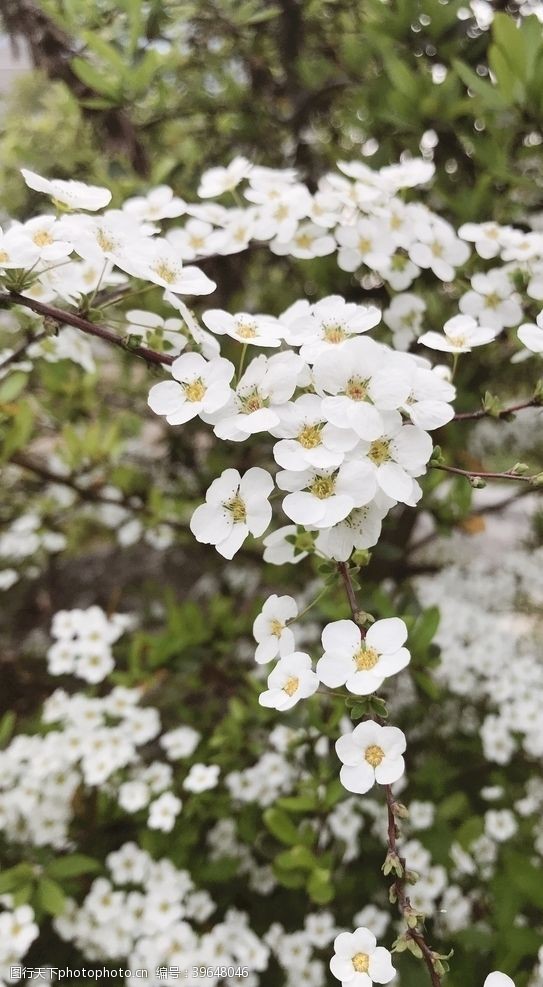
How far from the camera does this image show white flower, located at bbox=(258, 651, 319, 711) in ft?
1.87

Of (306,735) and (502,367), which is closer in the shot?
(306,735)

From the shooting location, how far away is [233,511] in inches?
24.9

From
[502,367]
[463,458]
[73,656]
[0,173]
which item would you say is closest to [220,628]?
[73,656]

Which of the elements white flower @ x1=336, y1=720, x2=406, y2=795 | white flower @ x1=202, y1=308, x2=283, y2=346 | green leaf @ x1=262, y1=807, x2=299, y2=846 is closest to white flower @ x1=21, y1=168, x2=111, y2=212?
white flower @ x1=202, y1=308, x2=283, y2=346

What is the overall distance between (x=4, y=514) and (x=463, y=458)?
3.85 feet

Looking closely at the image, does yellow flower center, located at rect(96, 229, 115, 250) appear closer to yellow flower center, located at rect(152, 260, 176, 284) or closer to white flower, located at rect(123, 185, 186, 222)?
yellow flower center, located at rect(152, 260, 176, 284)

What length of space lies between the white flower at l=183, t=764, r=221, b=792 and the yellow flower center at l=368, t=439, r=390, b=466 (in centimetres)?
77

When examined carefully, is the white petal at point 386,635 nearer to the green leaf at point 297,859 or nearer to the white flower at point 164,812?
the green leaf at point 297,859

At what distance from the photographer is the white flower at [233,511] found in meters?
0.60

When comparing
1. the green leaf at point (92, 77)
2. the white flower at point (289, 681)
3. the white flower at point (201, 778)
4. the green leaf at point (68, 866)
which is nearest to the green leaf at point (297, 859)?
the white flower at point (201, 778)

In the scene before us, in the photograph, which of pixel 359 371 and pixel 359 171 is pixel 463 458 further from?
pixel 359 371

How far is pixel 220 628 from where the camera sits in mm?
1411

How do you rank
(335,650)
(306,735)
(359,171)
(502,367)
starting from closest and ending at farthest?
(335,650), (359,171), (306,735), (502,367)

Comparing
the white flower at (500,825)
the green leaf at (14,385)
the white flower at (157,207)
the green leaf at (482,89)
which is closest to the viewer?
the white flower at (157,207)
